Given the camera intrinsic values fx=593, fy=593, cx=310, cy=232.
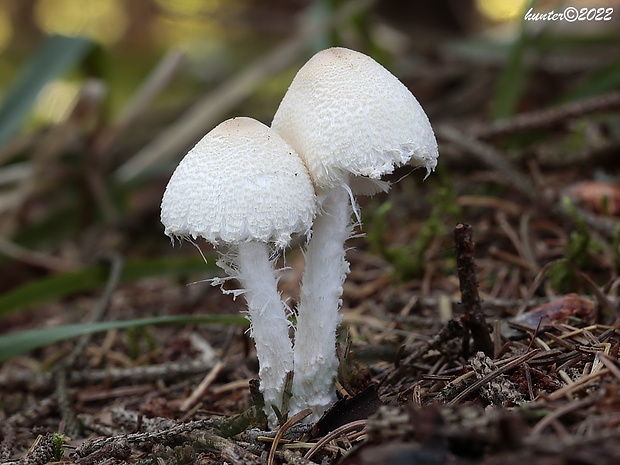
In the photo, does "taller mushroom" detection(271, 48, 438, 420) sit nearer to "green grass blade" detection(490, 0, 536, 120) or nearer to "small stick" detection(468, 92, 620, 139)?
"small stick" detection(468, 92, 620, 139)

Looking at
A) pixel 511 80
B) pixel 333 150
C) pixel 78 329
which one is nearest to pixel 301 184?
pixel 333 150

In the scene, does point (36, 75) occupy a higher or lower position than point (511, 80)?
higher

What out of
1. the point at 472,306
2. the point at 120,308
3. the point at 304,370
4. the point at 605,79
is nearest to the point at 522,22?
the point at 605,79

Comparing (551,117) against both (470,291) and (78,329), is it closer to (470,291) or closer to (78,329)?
(470,291)

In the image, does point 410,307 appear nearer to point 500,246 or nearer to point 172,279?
point 500,246

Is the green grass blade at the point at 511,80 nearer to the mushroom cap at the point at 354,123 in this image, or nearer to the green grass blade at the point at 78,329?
the mushroom cap at the point at 354,123

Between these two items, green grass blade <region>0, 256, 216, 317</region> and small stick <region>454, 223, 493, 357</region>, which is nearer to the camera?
small stick <region>454, 223, 493, 357</region>

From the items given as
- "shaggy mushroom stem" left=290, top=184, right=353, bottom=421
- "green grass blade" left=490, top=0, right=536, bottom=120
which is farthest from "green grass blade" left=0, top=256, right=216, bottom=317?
"green grass blade" left=490, top=0, right=536, bottom=120
